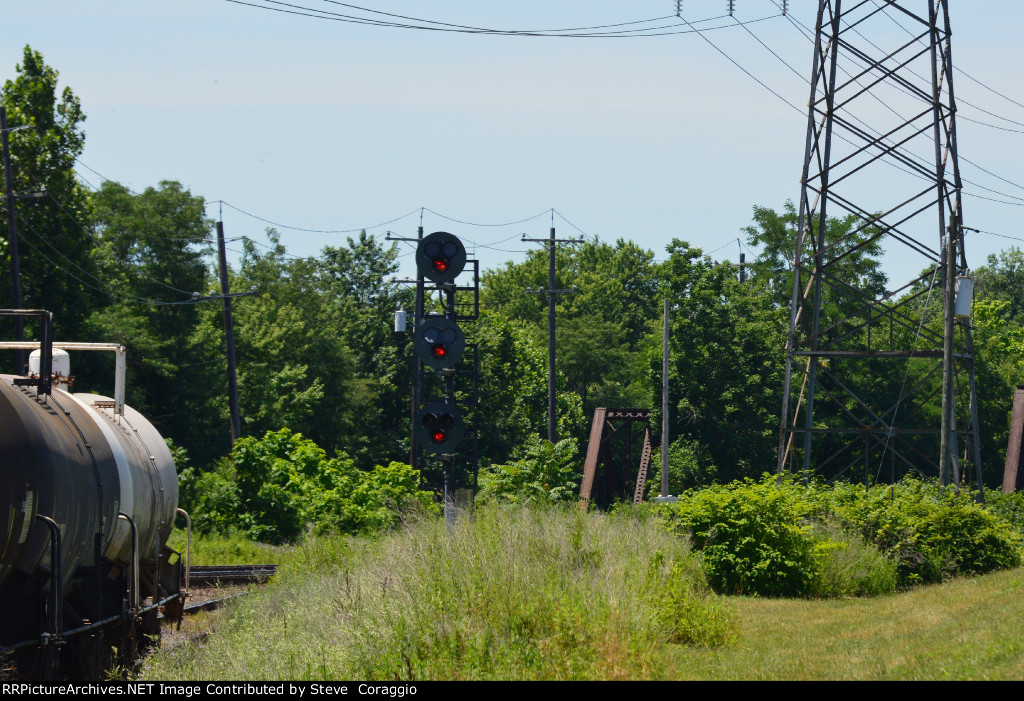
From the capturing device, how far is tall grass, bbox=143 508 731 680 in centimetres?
1013

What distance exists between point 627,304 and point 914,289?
26813mm

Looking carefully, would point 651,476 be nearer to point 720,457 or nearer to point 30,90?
point 720,457

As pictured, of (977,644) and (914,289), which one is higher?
(914,289)

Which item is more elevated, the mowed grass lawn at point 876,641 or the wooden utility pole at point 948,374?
the wooden utility pole at point 948,374

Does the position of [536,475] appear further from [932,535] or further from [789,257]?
[789,257]

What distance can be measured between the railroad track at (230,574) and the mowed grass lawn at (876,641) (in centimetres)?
1055

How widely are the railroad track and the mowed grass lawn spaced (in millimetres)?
10546

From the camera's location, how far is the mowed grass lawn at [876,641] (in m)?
10.2

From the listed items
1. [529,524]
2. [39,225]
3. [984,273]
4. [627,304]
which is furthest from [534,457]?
[984,273]

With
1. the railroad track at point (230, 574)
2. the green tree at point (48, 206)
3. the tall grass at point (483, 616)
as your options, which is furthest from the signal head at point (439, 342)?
the green tree at point (48, 206)

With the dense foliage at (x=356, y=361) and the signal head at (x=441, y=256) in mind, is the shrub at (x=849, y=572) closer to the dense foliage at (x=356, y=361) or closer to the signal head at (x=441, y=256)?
the dense foliage at (x=356, y=361)

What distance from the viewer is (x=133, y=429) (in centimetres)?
1449

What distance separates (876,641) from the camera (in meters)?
12.2

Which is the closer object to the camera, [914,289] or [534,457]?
[534,457]
